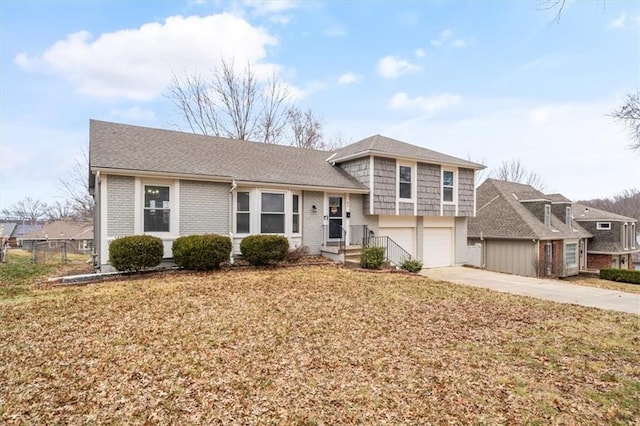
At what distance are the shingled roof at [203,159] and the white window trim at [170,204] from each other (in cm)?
45

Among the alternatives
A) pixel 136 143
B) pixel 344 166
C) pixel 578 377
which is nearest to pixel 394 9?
pixel 344 166

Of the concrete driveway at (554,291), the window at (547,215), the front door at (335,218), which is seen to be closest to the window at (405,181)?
the front door at (335,218)

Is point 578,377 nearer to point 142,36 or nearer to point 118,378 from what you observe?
point 118,378

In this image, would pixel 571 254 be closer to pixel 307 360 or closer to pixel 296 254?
pixel 296 254

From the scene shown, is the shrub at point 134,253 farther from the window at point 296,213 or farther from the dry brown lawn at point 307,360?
the window at point 296,213

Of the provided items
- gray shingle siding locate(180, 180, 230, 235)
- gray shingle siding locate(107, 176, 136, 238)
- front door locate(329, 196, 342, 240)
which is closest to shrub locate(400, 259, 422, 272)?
front door locate(329, 196, 342, 240)

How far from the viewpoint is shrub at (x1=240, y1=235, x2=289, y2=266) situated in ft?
36.4

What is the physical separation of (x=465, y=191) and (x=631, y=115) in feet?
24.3

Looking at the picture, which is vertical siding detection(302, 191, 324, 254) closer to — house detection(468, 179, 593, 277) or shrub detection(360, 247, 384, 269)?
shrub detection(360, 247, 384, 269)

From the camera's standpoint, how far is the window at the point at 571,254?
21.5m

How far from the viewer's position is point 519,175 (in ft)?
137

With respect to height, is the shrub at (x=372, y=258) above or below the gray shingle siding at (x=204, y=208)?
below

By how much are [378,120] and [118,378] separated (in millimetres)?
24862

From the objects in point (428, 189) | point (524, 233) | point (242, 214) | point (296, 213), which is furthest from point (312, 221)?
point (524, 233)
